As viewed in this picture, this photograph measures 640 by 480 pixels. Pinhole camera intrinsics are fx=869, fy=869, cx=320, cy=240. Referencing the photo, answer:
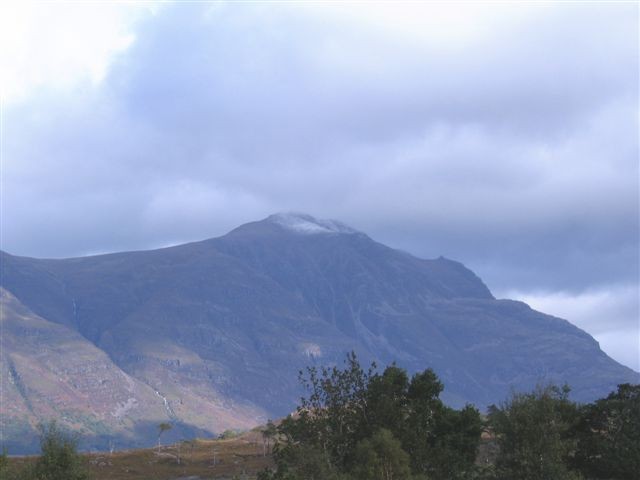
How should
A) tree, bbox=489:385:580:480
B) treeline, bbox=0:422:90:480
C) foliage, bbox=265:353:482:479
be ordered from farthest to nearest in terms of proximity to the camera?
tree, bbox=489:385:580:480, treeline, bbox=0:422:90:480, foliage, bbox=265:353:482:479

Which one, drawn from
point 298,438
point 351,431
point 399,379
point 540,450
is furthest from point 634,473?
point 298,438

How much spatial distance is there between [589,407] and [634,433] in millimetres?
6479

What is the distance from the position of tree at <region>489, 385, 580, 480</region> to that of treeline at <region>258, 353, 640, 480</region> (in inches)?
4.1

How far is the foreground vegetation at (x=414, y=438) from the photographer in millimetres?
79000

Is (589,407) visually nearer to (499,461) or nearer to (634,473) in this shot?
(634,473)

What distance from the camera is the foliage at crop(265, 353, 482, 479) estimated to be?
77.8 meters

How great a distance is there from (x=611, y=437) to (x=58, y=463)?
66.7m

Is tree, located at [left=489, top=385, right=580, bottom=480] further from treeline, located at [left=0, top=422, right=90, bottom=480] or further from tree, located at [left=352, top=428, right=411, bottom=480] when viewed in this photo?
treeline, located at [left=0, top=422, right=90, bottom=480]

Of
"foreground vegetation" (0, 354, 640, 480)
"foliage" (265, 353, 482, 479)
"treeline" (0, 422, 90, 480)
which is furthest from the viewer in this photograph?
"treeline" (0, 422, 90, 480)

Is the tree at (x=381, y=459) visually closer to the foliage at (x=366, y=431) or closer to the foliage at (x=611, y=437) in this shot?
the foliage at (x=366, y=431)

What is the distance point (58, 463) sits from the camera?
81.9 metres

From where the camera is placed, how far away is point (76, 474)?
81.5 meters

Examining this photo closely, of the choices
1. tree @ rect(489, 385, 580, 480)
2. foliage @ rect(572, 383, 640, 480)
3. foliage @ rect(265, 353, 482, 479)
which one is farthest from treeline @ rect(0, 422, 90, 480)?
foliage @ rect(572, 383, 640, 480)

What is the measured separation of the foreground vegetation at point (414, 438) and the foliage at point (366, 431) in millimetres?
100
